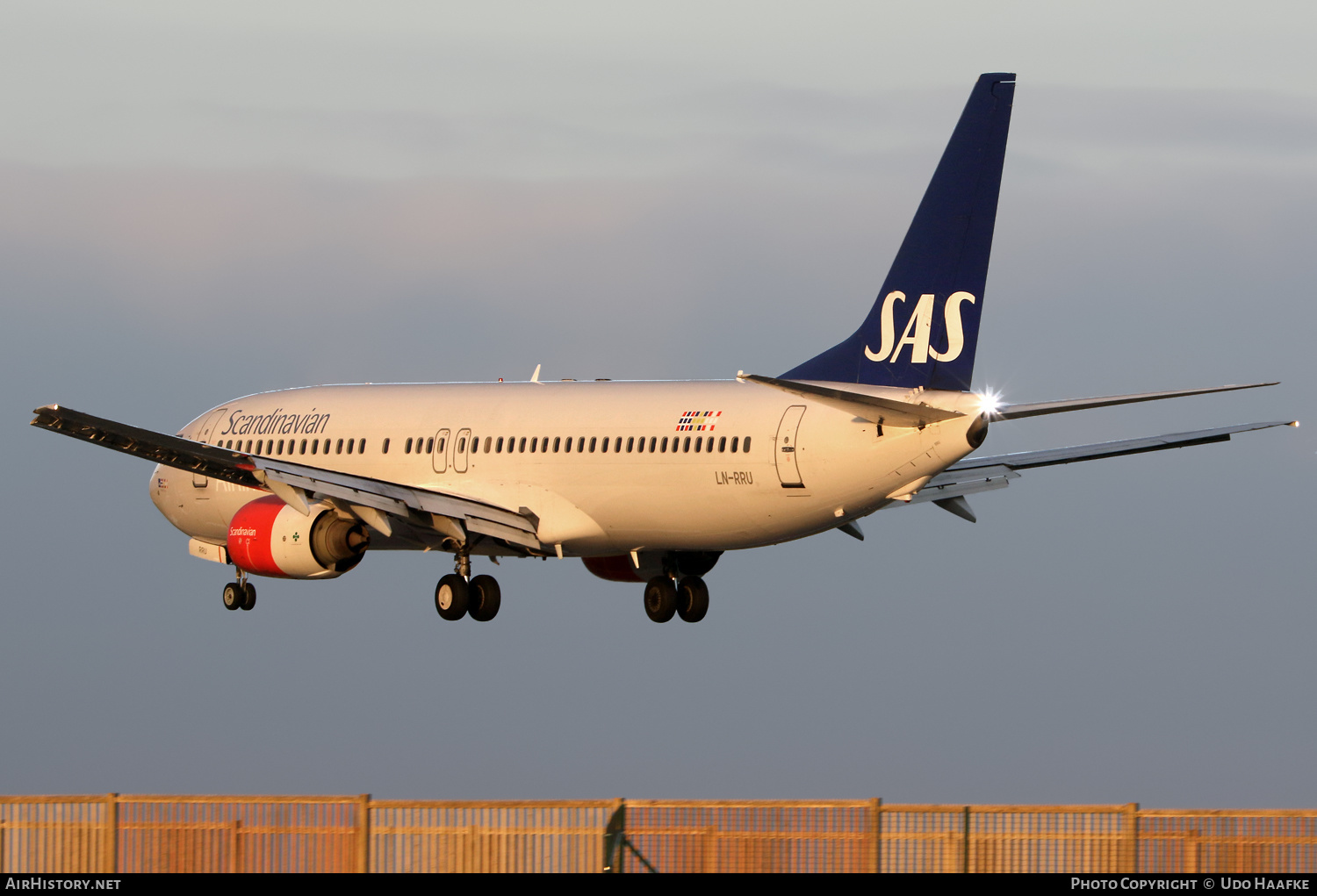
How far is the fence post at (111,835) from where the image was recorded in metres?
24.0

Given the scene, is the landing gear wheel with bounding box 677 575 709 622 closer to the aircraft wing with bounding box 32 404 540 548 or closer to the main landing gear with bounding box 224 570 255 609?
the aircraft wing with bounding box 32 404 540 548

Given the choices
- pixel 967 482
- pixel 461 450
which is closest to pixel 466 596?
pixel 461 450

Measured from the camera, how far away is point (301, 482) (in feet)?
117

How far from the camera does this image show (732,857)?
22.9m

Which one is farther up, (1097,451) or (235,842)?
(1097,451)

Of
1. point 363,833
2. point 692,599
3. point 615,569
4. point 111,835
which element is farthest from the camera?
point 615,569

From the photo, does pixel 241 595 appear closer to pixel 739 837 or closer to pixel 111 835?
pixel 111 835

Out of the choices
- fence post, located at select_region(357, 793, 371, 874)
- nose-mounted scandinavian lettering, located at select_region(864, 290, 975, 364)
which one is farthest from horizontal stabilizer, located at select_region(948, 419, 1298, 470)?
fence post, located at select_region(357, 793, 371, 874)

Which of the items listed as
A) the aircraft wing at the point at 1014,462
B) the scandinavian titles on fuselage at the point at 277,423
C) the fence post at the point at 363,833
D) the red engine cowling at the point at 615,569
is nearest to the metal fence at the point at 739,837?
the fence post at the point at 363,833

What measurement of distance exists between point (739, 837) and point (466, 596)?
17095 mm

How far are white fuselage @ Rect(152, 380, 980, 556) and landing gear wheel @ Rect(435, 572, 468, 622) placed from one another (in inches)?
71.0

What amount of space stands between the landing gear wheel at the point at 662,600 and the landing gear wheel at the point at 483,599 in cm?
332
